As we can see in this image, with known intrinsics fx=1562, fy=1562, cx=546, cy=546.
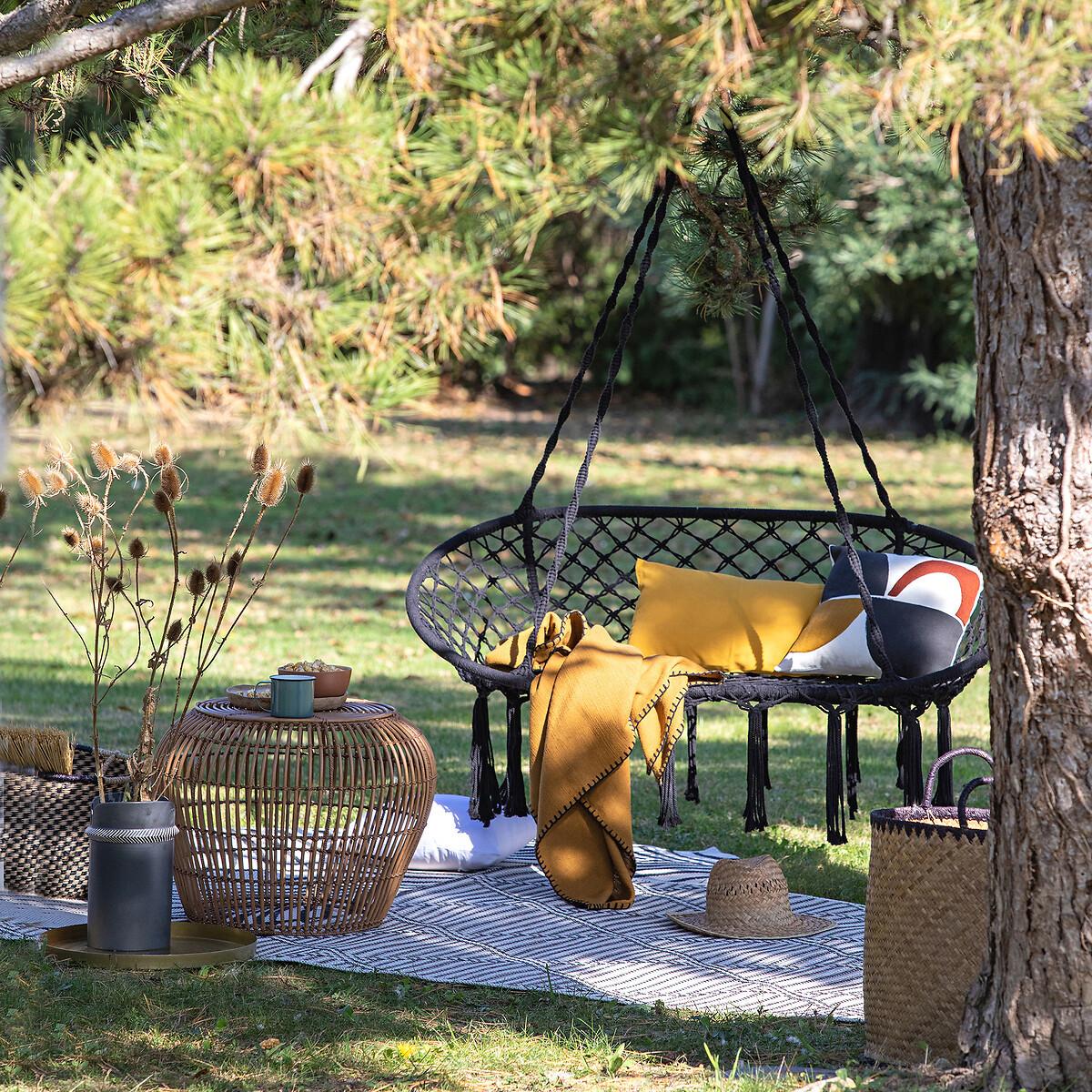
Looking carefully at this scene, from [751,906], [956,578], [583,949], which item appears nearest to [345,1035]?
[583,949]

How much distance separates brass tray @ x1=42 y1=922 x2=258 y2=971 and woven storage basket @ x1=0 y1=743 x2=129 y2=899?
0.38m

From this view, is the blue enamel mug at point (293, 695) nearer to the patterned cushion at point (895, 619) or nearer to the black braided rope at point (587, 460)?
the black braided rope at point (587, 460)

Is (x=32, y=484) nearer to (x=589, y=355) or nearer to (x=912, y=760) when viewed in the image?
(x=589, y=355)

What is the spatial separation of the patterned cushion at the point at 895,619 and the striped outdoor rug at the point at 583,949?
2.01ft

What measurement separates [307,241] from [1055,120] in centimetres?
87

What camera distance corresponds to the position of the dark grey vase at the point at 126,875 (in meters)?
3.05

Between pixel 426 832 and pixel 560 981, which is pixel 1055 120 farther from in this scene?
pixel 426 832

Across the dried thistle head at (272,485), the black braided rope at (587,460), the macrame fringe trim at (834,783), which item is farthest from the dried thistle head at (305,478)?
the macrame fringe trim at (834,783)

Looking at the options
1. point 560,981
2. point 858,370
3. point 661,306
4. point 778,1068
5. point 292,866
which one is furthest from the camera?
point 661,306

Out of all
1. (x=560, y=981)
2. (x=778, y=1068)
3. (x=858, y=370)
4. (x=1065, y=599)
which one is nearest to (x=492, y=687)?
(x=560, y=981)

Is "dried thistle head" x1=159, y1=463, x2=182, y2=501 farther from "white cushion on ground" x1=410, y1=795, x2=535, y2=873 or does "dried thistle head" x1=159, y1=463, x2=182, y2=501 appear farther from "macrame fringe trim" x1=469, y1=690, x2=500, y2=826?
"white cushion on ground" x1=410, y1=795, x2=535, y2=873

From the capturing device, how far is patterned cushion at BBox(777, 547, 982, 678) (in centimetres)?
379

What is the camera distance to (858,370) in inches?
545

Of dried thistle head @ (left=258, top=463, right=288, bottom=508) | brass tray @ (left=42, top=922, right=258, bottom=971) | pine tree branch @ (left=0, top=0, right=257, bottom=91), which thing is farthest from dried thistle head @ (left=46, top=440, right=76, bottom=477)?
brass tray @ (left=42, top=922, right=258, bottom=971)
